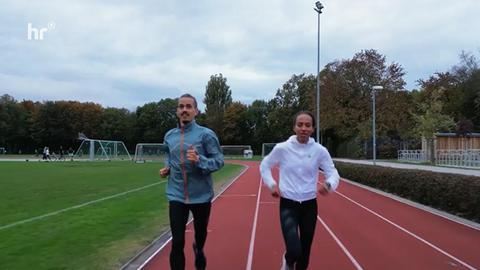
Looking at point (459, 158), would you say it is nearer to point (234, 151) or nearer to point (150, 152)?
point (150, 152)

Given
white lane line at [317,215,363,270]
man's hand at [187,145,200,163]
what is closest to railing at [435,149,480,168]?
white lane line at [317,215,363,270]

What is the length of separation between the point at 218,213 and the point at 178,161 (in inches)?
353

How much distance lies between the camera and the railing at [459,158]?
1359 inches

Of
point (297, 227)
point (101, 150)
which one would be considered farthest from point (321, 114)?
point (297, 227)

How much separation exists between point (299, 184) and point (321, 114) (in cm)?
5831

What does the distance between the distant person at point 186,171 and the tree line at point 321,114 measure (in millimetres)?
40358

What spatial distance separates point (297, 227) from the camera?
5383 mm

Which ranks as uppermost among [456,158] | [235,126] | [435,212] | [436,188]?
[235,126]

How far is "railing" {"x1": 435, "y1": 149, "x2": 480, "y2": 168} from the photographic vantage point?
1359 inches

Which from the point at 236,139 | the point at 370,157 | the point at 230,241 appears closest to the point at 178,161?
the point at 230,241

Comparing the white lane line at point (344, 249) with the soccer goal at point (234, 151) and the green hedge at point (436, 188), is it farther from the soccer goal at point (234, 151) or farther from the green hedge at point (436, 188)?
the soccer goal at point (234, 151)

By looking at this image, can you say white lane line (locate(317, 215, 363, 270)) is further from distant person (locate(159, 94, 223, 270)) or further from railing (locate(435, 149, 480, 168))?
railing (locate(435, 149, 480, 168))

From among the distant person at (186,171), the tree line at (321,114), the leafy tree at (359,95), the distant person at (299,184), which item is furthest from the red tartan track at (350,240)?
the leafy tree at (359,95)

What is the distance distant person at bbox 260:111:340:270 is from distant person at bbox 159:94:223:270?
24.2 inches
